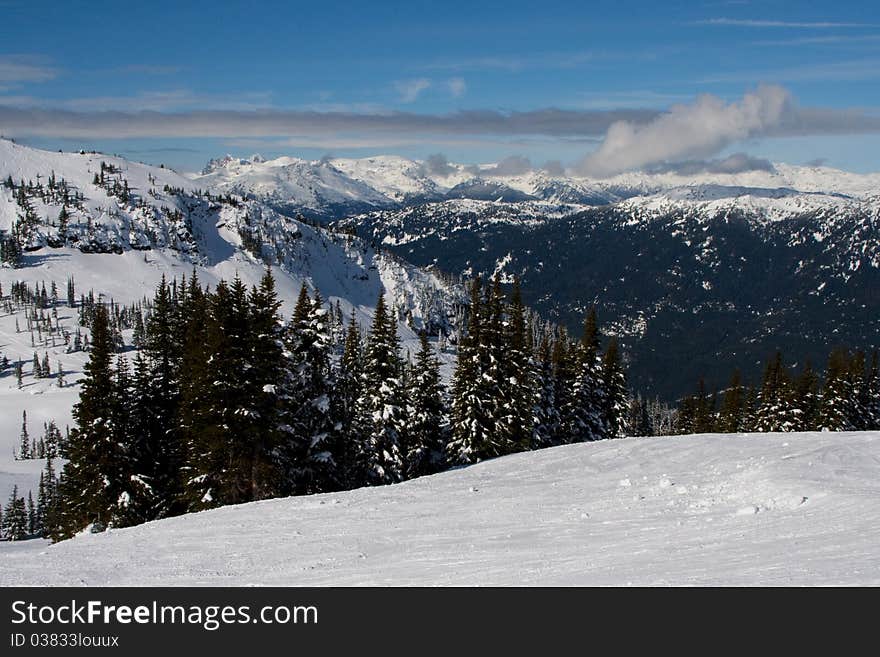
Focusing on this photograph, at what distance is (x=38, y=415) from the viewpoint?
185 meters

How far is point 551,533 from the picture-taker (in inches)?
620

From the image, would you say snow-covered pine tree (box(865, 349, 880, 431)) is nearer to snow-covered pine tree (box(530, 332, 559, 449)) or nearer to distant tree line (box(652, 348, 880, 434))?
distant tree line (box(652, 348, 880, 434))

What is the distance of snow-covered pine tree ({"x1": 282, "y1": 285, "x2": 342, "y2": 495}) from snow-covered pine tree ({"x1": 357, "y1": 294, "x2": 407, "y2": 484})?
3.75 meters

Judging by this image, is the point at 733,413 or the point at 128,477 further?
the point at 733,413

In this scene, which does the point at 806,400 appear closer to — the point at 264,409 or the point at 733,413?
the point at 733,413

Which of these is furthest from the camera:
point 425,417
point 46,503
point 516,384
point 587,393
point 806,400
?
point 46,503

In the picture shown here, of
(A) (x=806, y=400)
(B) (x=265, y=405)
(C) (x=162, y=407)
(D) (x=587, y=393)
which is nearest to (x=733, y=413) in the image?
(A) (x=806, y=400)

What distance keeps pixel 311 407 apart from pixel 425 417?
976 centimetres

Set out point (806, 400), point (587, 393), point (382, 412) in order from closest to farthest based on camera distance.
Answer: point (382, 412) < point (587, 393) < point (806, 400)

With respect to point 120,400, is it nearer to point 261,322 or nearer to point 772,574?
point 261,322

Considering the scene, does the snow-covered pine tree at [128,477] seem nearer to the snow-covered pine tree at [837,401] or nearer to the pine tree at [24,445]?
the snow-covered pine tree at [837,401]

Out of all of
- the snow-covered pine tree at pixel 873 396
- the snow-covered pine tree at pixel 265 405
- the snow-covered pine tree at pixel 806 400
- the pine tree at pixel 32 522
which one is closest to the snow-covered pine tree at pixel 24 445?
the pine tree at pixel 32 522

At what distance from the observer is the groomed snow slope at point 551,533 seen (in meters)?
11.6
